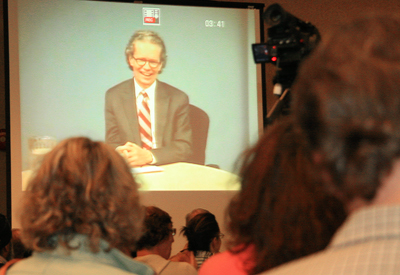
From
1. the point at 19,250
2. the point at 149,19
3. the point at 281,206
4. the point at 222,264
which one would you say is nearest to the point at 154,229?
the point at 19,250

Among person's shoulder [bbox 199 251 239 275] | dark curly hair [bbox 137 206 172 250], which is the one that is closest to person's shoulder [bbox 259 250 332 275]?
person's shoulder [bbox 199 251 239 275]

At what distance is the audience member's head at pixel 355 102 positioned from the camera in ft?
1.46

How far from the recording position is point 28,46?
390 cm

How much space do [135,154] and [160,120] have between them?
0.36m

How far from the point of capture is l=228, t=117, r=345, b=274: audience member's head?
3.16 feet

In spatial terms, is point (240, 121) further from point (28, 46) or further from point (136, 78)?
point (28, 46)

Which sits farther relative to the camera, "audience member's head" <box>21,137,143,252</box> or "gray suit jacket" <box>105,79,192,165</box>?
"gray suit jacket" <box>105,79,192,165</box>

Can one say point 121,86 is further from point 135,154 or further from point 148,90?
point 135,154

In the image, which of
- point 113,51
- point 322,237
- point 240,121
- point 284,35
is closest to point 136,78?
point 113,51

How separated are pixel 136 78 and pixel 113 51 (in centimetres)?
30

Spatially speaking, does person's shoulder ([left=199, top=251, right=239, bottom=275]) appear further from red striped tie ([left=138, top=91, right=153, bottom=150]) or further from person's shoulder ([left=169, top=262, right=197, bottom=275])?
red striped tie ([left=138, top=91, right=153, bottom=150])

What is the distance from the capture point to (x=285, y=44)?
1.72 m

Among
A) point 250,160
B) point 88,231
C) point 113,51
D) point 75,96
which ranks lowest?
point 88,231

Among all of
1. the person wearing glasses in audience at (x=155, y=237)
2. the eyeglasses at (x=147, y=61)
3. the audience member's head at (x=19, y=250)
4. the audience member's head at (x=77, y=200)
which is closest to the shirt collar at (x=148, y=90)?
the eyeglasses at (x=147, y=61)
